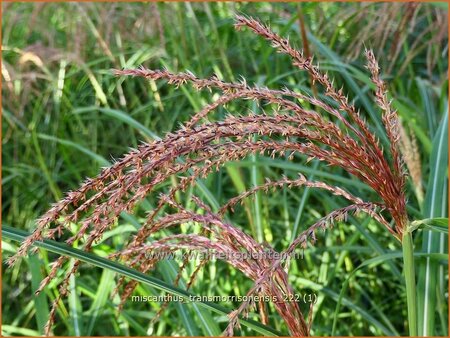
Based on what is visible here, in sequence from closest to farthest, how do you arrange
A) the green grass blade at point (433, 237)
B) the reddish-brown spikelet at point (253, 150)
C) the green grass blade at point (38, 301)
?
1. the reddish-brown spikelet at point (253, 150)
2. the green grass blade at point (433, 237)
3. the green grass blade at point (38, 301)

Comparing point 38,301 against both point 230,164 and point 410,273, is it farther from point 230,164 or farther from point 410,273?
point 410,273

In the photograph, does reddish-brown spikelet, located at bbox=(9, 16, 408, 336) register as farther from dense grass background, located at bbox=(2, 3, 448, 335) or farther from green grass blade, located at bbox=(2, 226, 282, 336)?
dense grass background, located at bbox=(2, 3, 448, 335)

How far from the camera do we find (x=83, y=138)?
3.00m

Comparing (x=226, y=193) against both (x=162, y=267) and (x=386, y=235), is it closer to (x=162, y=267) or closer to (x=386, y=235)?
(x=386, y=235)

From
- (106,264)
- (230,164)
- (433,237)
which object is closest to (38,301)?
(230,164)

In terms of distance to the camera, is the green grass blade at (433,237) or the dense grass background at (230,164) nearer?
the green grass blade at (433,237)

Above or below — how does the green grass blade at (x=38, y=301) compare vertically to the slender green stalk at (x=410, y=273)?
below

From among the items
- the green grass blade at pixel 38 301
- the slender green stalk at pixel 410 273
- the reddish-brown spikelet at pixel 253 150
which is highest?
the reddish-brown spikelet at pixel 253 150

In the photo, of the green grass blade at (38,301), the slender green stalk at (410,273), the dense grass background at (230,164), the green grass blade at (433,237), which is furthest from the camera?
the dense grass background at (230,164)

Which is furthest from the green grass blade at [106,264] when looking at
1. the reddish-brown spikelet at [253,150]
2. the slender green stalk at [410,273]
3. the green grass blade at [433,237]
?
the green grass blade at [433,237]

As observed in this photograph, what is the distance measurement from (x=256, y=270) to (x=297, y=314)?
3.7 inches

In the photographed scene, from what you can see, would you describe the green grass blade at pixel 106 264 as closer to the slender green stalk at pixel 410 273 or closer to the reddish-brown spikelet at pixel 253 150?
the reddish-brown spikelet at pixel 253 150

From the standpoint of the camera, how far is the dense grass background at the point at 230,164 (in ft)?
6.13

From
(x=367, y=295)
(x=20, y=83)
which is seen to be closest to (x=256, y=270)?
(x=367, y=295)
